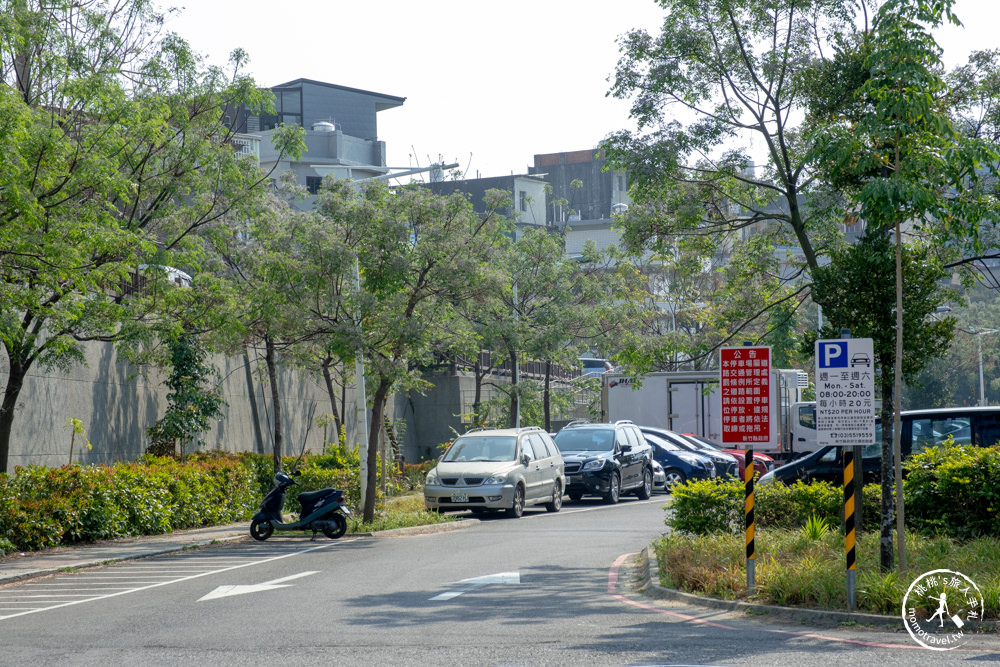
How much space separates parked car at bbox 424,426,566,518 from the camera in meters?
21.5

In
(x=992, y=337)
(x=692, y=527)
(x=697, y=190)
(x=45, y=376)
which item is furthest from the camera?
(x=992, y=337)

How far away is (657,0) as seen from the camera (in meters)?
16.3

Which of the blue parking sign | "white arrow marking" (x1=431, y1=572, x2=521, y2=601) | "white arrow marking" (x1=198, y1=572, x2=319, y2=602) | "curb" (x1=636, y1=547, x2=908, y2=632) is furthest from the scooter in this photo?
the blue parking sign

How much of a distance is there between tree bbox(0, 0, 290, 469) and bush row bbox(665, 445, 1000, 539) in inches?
322

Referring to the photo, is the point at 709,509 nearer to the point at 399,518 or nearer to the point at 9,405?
the point at 399,518

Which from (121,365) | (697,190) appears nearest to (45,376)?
(121,365)

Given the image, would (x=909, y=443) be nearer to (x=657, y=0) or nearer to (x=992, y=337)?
(x=657, y=0)

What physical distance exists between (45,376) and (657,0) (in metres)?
12.5

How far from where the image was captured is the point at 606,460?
1001 inches

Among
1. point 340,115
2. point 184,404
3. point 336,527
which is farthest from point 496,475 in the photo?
point 340,115

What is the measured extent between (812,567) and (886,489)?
1061mm

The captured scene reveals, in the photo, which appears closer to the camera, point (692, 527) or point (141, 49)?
point (692, 527)

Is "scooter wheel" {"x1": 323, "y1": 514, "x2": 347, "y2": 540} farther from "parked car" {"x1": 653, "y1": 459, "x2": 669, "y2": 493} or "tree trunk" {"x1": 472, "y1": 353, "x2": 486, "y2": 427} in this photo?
"tree trunk" {"x1": 472, "y1": 353, "x2": 486, "y2": 427}

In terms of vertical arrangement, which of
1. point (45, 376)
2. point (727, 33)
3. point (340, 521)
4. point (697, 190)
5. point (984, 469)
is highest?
point (727, 33)
